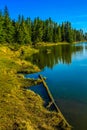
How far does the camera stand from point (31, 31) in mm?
117750

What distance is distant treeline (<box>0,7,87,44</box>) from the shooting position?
79062 mm

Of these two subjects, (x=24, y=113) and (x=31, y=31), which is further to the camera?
(x=31, y=31)

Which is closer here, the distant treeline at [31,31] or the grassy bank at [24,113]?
the grassy bank at [24,113]

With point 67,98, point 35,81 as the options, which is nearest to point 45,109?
point 67,98

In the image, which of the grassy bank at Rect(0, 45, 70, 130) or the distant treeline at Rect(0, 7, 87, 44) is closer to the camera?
the grassy bank at Rect(0, 45, 70, 130)

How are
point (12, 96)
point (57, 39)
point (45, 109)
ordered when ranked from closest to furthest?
1. point (45, 109)
2. point (12, 96)
3. point (57, 39)

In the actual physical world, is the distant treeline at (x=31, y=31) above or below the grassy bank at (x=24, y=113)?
above

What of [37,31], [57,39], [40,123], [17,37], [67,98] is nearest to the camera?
[40,123]

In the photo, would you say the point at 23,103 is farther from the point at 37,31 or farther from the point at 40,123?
the point at 37,31

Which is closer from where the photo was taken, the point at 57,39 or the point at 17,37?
the point at 17,37

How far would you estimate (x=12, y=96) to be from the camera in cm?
1939

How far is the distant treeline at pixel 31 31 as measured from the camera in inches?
3113

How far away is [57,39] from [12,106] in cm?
12981

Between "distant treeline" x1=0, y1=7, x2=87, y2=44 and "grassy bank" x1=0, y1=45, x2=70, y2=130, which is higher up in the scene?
"distant treeline" x1=0, y1=7, x2=87, y2=44
